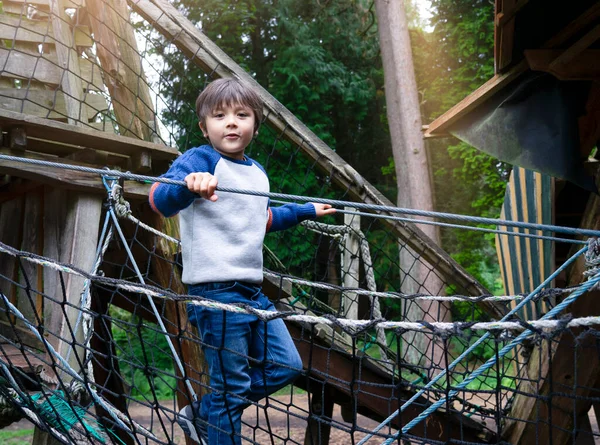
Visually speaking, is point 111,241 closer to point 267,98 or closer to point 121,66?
point 121,66

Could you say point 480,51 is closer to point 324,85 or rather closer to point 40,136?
point 324,85

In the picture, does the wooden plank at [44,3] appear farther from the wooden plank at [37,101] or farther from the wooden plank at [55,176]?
the wooden plank at [55,176]

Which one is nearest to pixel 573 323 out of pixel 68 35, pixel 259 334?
pixel 259 334

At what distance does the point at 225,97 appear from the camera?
1.78 m

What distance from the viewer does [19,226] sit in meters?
2.94

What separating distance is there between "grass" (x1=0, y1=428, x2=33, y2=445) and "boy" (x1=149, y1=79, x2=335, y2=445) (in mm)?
4791

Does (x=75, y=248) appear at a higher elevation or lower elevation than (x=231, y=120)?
lower

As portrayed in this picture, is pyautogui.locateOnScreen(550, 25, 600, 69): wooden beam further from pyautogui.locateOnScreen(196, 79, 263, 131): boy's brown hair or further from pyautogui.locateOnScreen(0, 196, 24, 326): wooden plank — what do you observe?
pyautogui.locateOnScreen(0, 196, 24, 326): wooden plank

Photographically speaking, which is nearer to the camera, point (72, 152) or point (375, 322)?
point (375, 322)

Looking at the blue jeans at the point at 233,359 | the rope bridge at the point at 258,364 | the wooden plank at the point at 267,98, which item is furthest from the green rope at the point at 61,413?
the wooden plank at the point at 267,98

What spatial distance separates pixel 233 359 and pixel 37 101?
1.68 metres

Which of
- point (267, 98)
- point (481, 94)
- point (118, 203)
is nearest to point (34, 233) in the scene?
point (118, 203)

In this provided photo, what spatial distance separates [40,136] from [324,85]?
7.93 metres

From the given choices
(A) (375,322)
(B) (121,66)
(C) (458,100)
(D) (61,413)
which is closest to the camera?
(A) (375,322)
